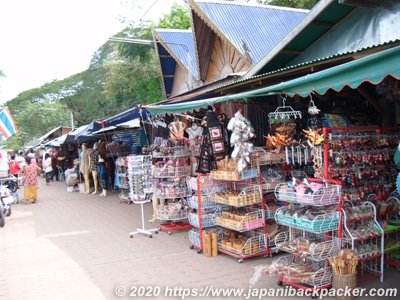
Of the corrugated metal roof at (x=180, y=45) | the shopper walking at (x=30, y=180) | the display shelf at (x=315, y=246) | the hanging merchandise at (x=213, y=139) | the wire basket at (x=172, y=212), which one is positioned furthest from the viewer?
the corrugated metal roof at (x=180, y=45)

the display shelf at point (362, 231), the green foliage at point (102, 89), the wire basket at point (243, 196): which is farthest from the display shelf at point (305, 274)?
the green foliage at point (102, 89)

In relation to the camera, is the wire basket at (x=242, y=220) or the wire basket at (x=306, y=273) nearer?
the wire basket at (x=306, y=273)

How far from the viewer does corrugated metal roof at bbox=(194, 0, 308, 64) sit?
447 inches

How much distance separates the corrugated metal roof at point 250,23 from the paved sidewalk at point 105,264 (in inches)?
239

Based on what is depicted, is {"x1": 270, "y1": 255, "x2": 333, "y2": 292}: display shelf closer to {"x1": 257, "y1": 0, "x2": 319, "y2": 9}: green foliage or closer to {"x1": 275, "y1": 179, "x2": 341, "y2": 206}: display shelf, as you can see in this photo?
{"x1": 275, "y1": 179, "x2": 341, "y2": 206}: display shelf

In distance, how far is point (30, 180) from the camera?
1393 centimetres

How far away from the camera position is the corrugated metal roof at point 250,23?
11.4 meters

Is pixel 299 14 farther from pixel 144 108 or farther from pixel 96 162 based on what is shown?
pixel 96 162

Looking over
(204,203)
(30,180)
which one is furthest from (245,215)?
(30,180)

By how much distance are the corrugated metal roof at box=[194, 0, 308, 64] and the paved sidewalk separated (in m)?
6.06

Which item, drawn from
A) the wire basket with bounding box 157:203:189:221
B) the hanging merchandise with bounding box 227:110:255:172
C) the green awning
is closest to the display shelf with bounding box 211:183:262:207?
the hanging merchandise with bounding box 227:110:255:172

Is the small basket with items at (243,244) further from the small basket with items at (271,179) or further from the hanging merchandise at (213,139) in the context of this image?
the hanging merchandise at (213,139)

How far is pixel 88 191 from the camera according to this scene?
1605 centimetres

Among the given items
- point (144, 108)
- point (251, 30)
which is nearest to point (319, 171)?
point (144, 108)
